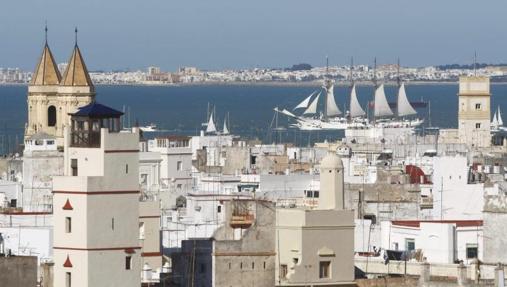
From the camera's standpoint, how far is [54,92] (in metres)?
70.4

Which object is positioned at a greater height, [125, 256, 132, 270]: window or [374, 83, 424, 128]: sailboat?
[374, 83, 424, 128]: sailboat

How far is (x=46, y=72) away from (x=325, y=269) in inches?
1501

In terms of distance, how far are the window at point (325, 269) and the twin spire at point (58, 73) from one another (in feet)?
110

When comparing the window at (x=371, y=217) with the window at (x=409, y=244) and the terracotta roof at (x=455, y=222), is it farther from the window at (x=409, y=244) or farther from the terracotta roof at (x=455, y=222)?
the window at (x=409, y=244)

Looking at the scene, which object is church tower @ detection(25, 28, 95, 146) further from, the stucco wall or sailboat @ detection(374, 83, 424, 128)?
sailboat @ detection(374, 83, 424, 128)

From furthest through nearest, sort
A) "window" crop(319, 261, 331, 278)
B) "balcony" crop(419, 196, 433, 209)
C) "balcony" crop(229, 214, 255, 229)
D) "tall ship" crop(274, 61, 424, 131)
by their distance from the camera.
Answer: "tall ship" crop(274, 61, 424, 131), "balcony" crop(419, 196, 433, 209), "balcony" crop(229, 214, 255, 229), "window" crop(319, 261, 331, 278)

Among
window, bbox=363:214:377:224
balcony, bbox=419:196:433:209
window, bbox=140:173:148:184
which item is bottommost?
window, bbox=363:214:377:224

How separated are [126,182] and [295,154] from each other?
49198 millimetres

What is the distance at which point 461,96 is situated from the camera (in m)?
94.8

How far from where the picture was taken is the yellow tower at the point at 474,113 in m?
92.0

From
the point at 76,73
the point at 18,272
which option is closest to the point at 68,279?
the point at 18,272

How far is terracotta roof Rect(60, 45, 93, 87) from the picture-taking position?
6731cm

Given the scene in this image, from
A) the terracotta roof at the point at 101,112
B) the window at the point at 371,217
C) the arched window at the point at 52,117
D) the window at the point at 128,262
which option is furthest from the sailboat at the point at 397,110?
the window at the point at 128,262

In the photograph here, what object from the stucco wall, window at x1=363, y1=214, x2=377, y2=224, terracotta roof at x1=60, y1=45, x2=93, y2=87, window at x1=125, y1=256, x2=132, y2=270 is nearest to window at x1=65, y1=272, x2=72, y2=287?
window at x1=125, y1=256, x2=132, y2=270
